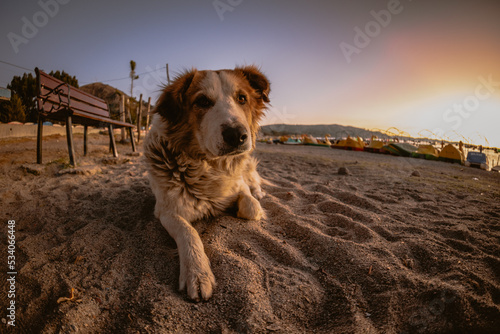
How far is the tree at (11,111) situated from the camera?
1440 centimetres

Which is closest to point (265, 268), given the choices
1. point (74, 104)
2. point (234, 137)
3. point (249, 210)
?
point (249, 210)

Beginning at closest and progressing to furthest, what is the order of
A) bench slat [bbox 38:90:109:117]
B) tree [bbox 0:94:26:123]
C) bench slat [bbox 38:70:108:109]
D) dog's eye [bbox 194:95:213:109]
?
dog's eye [bbox 194:95:213:109], bench slat [bbox 38:70:108:109], bench slat [bbox 38:90:109:117], tree [bbox 0:94:26:123]

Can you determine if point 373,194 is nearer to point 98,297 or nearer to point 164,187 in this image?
point 164,187

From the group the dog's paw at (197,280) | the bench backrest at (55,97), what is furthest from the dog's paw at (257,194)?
the bench backrest at (55,97)

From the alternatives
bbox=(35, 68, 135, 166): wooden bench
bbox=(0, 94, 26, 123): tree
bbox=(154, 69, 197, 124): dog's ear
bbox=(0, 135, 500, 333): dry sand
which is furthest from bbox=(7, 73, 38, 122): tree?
bbox=(154, 69, 197, 124): dog's ear

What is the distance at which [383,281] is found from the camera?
1.44 meters

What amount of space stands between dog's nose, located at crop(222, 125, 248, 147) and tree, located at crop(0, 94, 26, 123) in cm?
2033

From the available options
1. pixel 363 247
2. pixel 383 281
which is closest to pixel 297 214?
pixel 363 247

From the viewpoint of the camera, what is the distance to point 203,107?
2.30 m

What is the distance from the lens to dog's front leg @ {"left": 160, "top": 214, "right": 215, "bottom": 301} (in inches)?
53.9

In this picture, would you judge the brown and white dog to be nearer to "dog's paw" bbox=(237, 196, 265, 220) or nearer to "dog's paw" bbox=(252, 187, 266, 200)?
A: "dog's paw" bbox=(237, 196, 265, 220)

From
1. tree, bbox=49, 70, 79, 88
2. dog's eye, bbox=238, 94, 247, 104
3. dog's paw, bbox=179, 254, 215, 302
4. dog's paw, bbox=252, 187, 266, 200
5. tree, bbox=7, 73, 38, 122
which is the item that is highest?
tree, bbox=49, 70, 79, 88

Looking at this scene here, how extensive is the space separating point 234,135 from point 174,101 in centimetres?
98

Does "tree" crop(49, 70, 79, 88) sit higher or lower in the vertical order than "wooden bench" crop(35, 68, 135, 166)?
higher
